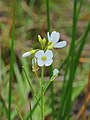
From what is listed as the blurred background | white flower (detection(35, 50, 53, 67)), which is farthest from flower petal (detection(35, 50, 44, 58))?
the blurred background

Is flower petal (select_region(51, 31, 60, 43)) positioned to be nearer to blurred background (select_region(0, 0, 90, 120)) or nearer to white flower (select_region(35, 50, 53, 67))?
white flower (select_region(35, 50, 53, 67))

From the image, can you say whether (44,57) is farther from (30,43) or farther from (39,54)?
(30,43)

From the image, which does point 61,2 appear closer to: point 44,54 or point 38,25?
point 38,25

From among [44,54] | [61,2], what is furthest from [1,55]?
[44,54]

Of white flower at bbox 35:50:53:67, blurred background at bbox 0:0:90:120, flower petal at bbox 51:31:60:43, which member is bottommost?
blurred background at bbox 0:0:90:120

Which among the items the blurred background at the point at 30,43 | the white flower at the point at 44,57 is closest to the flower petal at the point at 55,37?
the white flower at the point at 44,57

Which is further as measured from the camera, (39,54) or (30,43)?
(30,43)

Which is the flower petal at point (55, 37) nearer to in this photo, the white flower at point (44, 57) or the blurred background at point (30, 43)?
the white flower at point (44, 57)

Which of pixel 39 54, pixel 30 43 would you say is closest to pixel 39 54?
pixel 39 54
